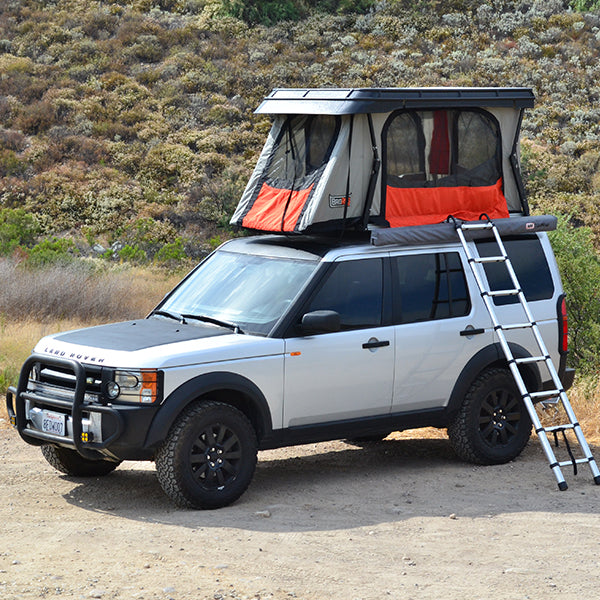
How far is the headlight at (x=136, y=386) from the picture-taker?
6973 millimetres

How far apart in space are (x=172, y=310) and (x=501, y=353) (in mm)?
2625

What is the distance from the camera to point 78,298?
1695 centimetres

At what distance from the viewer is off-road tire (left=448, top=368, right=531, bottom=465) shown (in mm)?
8492

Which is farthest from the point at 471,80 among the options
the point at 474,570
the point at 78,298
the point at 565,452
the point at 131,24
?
the point at 474,570

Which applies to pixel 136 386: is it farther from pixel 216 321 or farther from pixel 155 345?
pixel 216 321

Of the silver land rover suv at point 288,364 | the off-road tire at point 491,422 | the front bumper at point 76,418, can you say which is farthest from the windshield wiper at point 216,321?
the off-road tire at point 491,422

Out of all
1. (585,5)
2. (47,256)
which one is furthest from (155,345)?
(585,5)

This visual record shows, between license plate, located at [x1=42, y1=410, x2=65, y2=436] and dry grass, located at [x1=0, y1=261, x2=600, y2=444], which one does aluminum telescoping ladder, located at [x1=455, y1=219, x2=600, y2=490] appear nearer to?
license plate, located at [x1=42, y1=410, x2=65, y2=436]

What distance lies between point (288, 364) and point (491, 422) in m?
2.09

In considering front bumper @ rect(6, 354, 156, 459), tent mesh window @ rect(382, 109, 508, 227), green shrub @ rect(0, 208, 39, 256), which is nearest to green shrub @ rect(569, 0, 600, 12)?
green shrub @ rect(0, 208, 39, 256)

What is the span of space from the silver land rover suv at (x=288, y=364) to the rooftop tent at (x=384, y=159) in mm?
278

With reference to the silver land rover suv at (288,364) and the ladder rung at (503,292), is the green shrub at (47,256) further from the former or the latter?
the ladder rung at (503,292)

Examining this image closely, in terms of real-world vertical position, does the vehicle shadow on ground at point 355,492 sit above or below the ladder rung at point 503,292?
below

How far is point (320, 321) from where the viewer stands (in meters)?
7.42
